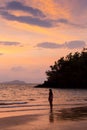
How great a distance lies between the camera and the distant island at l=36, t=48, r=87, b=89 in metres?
161

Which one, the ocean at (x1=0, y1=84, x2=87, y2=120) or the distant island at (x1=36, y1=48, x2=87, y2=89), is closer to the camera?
the ocean at (x1=0, y1=84, x2=87, y2=120)

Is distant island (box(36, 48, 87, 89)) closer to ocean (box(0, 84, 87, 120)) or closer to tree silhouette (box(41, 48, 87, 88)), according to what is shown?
tree silhouette (box(41, 48, 87, 88))

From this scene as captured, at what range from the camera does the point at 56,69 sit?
166875 mm

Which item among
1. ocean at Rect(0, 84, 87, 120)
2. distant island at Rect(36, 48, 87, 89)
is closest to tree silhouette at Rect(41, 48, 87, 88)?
distant island at Rect(36, 48, 87, 89)

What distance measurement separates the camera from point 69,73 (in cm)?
16450

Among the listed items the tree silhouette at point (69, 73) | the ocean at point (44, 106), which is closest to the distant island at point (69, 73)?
the tree silhouette at point (69, 73)

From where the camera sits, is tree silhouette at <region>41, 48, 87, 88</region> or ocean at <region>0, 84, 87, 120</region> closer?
ocean at <region>0, 84, 87, 120</region>

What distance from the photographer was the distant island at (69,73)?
529ft

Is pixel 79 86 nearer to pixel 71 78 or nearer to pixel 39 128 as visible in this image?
pixel 71 78

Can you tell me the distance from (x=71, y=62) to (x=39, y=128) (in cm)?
15029

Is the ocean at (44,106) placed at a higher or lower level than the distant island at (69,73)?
lower

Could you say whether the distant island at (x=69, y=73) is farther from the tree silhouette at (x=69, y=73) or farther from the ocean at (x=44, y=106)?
the ocean at (x=44, y=106)

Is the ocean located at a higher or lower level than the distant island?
lower

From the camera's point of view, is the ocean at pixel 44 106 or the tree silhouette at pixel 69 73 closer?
the ocean at pixel 44 106
